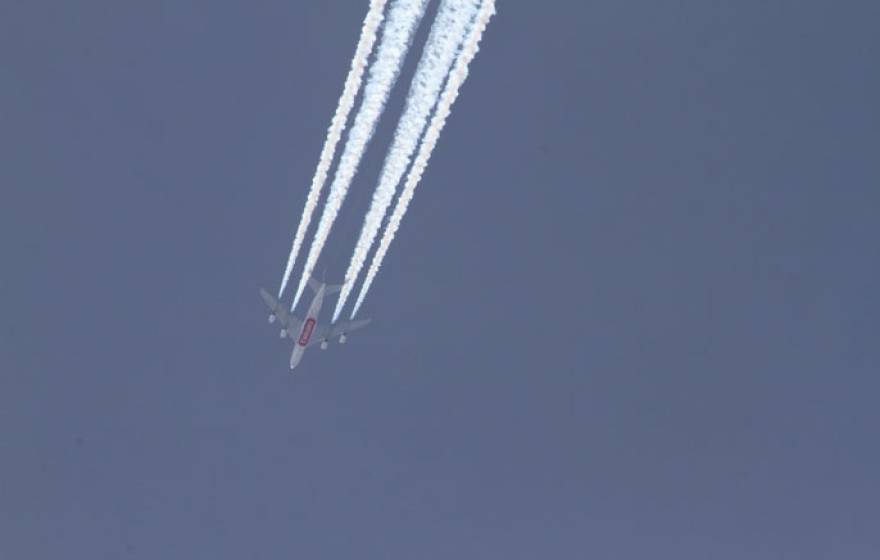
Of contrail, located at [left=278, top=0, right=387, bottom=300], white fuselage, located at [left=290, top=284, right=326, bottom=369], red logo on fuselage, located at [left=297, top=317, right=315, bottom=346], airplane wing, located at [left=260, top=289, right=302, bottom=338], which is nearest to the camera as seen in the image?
contrail, located at [left=278, top=0, right=387, bottom=300]

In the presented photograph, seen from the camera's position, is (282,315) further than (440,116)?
Yes

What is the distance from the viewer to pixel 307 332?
58.5m

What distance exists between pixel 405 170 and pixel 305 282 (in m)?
8.36

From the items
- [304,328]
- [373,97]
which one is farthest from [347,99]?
[304,328]

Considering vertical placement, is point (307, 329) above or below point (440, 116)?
below

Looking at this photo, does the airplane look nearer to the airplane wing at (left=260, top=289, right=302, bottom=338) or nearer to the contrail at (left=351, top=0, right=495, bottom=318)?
the airplane wing at (left=260, top=289, right=302, bottom=338)

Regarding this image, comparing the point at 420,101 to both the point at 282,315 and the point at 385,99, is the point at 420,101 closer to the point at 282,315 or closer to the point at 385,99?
the point at 385,99

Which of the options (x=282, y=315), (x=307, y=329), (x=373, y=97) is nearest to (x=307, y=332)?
(x=307, y=329)

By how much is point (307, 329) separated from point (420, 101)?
1527 cm

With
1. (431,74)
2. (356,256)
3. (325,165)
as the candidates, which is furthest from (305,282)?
(431,74)

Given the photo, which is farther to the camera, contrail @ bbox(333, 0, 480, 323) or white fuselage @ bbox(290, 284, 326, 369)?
white fuselage @ bbox(290, 284, 326, 369)

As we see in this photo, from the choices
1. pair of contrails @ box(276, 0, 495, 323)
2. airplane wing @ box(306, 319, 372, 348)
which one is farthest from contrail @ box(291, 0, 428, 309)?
airplane wing @ box(306, 319, 372, 348)

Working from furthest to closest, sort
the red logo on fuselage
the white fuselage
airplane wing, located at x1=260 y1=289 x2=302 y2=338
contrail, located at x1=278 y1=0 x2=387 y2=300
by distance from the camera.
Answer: airplane wing, located at x1=260 y1=289 x2=302 y2=338
the red logo on fuselage
the white fuselage
contrail, located at x1=278 y1=0 x2=387 y2=300

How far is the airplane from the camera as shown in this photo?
58.0 m
